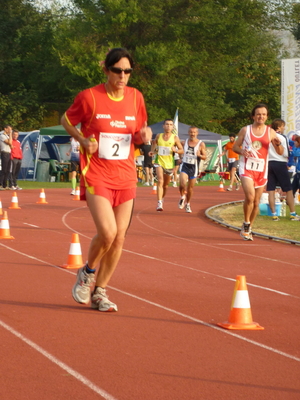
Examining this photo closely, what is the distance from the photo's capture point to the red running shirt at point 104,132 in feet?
21.8

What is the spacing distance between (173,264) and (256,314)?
3265 mm

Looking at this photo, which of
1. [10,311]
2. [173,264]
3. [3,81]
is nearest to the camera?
[10,311]

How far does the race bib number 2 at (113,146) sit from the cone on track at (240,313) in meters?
1.45

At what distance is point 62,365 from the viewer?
5145 mm

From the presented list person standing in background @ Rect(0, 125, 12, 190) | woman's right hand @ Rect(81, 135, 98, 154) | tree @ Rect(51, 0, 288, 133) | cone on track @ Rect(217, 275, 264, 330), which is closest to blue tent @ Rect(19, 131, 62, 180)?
tree @ Rect(51, 0, 288, 133)

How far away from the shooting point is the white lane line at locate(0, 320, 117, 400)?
459cm

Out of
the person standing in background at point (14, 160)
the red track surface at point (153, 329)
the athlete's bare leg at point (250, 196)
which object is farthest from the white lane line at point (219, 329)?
the person standing in background at point (14, 160)

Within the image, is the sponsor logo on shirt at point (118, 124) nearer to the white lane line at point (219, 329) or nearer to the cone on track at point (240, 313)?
the cone on track at point (240, 313)

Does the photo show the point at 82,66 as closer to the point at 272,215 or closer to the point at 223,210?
the point at 223,210

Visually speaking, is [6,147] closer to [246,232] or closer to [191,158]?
[191,158]

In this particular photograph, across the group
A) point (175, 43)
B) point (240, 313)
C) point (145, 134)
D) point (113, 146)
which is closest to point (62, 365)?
point (240, 313)

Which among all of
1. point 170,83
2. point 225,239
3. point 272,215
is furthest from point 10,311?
point 170,83

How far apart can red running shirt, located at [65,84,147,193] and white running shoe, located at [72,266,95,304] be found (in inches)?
31.3

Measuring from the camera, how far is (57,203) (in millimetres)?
21547
